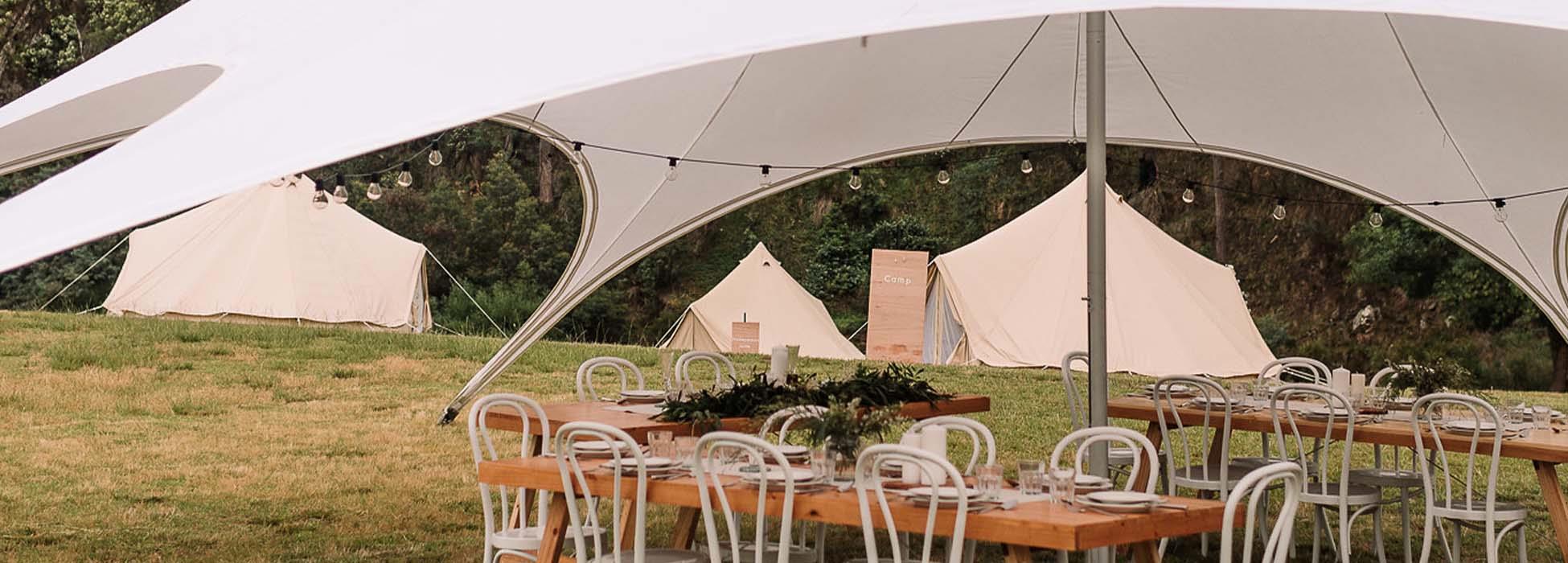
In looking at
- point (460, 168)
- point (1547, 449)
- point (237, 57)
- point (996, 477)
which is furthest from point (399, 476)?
point (460, 168)

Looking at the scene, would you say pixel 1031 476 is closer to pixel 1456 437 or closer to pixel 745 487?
pixel 745 487

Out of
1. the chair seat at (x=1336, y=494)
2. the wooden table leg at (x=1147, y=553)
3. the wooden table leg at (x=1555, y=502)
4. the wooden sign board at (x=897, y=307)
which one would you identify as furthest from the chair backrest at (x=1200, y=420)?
the wooden sign board at (x=897, y=307)

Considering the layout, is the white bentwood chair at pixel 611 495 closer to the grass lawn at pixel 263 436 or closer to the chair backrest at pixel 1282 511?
the chair backrest at pixel 1282 511

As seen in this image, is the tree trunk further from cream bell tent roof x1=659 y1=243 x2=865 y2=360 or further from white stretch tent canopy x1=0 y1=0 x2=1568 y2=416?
white stretch tent canopy x1=0 y1=0 x2=1568 y2=416

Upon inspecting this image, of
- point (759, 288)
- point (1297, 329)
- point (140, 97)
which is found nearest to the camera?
point (140, 97)

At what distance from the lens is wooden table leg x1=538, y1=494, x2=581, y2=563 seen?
4.46m

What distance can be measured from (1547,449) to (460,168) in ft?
67.1

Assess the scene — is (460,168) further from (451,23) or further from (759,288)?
(451,23)

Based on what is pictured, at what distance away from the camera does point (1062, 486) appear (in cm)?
388

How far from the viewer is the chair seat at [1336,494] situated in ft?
17.8

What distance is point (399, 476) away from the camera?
8148mm

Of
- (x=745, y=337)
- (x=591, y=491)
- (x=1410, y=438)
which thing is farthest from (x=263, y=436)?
(x=1410, y=438)

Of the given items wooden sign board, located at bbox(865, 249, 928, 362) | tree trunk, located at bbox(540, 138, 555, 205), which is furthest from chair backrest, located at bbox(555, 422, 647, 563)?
tree trunk, located at bbox(540, 138, 555, 205)

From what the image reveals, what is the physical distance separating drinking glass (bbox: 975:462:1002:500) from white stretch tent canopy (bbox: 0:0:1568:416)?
1.17 m
